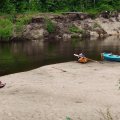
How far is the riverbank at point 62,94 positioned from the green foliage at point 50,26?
1392 inches

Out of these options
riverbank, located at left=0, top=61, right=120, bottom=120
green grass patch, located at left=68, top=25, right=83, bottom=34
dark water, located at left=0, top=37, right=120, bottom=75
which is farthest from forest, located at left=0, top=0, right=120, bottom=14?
riverbank, located at left=0, top=61, right=120, bottom=120

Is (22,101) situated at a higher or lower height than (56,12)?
lower

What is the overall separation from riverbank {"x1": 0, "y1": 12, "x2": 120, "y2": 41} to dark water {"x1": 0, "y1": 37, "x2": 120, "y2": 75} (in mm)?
5009

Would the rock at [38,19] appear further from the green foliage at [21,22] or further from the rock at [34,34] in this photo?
the rock at [34,34]

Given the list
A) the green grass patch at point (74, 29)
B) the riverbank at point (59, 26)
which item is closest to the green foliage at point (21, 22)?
the riverbank at point (59, 26)

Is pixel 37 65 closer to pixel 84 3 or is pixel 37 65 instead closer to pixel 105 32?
pixel 105 32

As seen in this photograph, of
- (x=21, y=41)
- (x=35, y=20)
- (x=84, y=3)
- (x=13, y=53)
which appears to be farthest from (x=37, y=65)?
(x=84, y=3)

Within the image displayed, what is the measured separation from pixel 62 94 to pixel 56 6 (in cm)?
5890

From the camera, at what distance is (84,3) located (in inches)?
3605

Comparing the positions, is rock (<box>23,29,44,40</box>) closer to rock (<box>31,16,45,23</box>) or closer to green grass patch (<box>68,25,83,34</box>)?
rock (<box>31,16,45,23</box>)

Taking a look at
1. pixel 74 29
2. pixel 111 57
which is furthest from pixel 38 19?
pixel 111 57

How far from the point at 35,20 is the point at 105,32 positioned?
16.7 meters

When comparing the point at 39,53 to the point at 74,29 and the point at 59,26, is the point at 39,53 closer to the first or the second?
the point at 59,26

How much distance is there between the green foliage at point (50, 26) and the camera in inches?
3063
